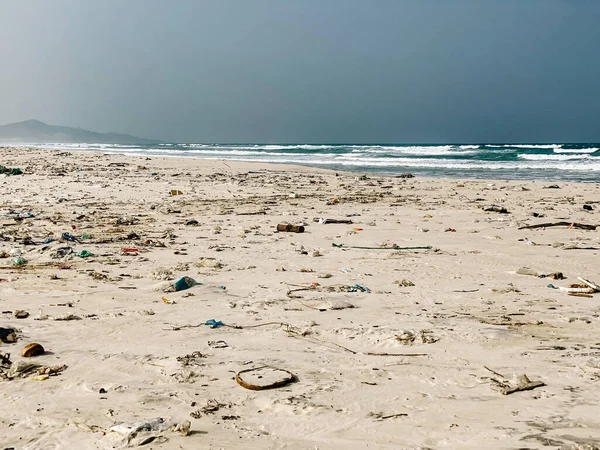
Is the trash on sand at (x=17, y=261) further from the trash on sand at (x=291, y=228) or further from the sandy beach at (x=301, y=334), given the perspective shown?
the trash on sand at (x=291, y=228)

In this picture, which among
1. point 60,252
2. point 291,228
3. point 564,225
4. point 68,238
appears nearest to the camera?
point 60,252

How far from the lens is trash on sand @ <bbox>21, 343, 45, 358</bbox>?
3354 mm

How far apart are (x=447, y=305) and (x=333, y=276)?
1.43 m

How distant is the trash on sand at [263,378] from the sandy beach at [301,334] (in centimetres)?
4

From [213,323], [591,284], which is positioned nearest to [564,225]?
[591,284]

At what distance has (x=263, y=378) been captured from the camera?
304 centimetres

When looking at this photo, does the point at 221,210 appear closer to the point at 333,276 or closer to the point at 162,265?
the point at 162,265

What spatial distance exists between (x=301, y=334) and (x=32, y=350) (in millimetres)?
1878

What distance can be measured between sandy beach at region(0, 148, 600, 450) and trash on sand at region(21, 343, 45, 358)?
0.04 m

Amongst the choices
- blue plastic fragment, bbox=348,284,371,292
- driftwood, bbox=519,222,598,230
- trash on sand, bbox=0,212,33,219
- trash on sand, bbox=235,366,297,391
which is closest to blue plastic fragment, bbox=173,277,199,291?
blue plastic fragment, bbox=348,284,371,292

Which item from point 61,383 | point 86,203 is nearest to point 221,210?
point 86,203

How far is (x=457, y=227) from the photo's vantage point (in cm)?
883

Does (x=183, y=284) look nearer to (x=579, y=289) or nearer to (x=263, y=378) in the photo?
(x=263, y=378)

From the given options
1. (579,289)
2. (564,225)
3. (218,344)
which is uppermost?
(564,225)
